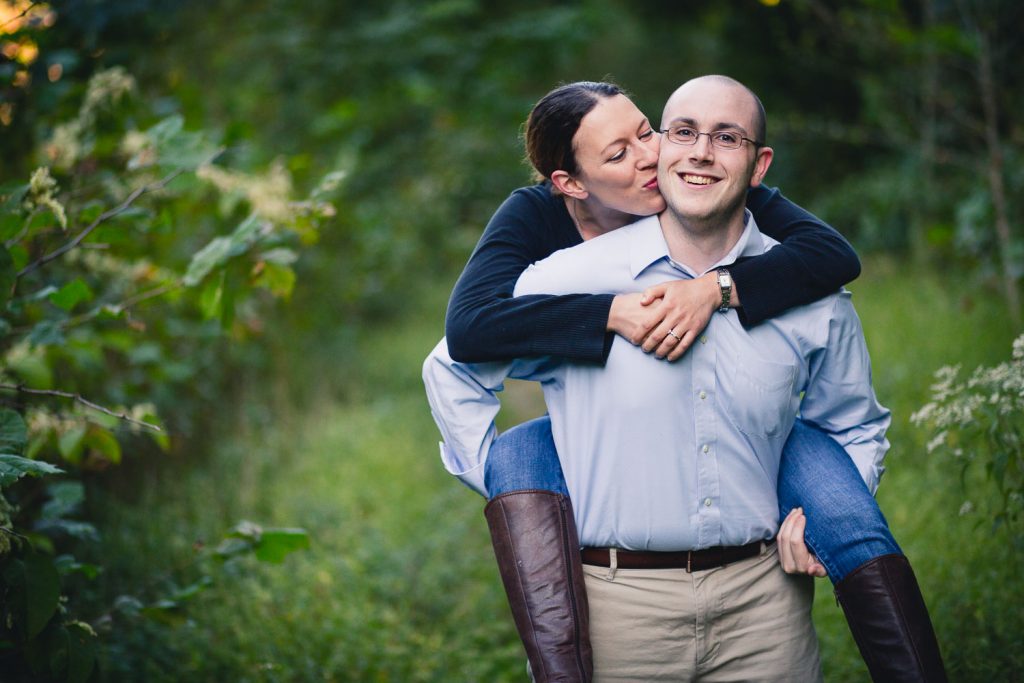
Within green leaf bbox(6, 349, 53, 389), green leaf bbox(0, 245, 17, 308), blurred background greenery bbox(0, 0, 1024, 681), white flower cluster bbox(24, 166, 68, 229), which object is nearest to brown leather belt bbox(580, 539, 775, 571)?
blurred background greenery bbox(0, 0, 1024, 681)

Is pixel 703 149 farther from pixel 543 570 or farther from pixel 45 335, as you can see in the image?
pixel 45 335

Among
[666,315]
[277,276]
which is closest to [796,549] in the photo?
[666,315]

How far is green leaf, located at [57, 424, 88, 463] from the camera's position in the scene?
117 inches

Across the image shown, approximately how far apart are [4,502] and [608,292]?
163cm

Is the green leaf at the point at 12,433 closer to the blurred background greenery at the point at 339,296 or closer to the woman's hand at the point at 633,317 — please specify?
the blurred background greenery at the point at 339,296

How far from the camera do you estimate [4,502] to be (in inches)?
85.7

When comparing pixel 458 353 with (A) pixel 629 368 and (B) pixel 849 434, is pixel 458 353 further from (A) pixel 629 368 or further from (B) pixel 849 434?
(B) pixel 849 434

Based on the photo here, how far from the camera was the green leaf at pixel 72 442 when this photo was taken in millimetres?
2975

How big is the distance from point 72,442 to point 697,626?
84.8 inches

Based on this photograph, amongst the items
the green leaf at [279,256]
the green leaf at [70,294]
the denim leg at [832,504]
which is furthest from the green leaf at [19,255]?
the denim leg at [832,504]

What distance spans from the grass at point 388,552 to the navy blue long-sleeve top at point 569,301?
118 cm

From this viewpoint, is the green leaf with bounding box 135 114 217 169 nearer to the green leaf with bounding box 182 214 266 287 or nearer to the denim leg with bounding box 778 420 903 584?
the green leaf with bounding box 182 214 266 287

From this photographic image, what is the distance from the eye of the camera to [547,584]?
7.37 ft

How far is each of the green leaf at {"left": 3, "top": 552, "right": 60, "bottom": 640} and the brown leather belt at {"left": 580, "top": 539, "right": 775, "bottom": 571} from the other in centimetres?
140
